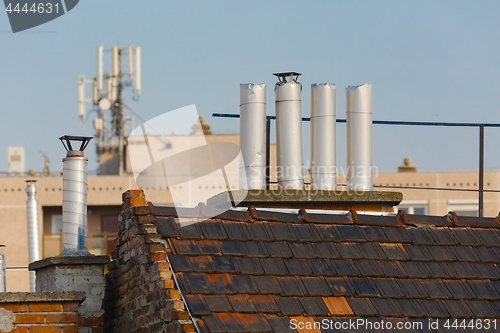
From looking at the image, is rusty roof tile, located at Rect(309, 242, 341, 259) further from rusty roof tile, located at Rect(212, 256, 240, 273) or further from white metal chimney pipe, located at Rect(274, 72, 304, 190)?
white metal chimney pipe, located at Rect(274, 72, 304, 190)

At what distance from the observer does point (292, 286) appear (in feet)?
35.1

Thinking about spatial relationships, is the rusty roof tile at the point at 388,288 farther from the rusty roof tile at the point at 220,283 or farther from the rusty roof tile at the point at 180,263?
the rusty roof tile at the point at 180,263

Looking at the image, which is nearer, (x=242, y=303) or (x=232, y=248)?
(x=242, y=303)

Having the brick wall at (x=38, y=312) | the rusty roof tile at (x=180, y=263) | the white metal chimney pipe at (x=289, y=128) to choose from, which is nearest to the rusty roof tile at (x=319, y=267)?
the rusty roof tile at (x=180, y=263)

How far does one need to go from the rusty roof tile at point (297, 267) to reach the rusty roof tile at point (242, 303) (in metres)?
0.58

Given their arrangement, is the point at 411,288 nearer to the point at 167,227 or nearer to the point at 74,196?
the point at 167,227

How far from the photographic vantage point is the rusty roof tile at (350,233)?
11.5m

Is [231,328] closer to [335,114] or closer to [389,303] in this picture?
[389,303]

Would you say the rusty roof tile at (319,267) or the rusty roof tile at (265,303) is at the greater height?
the rusty roof tile at (319,267)

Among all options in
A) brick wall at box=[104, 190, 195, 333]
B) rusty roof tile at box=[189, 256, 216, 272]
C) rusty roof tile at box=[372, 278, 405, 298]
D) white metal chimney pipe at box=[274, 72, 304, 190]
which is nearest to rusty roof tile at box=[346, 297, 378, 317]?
rusty roof tile at box=[372, 278, 405, 298]

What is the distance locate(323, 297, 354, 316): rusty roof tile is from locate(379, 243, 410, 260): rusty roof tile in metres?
0.89

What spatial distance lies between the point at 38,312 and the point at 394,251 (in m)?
3.10

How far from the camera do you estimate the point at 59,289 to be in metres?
11.6

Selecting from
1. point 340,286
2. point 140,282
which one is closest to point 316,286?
point 340,286
